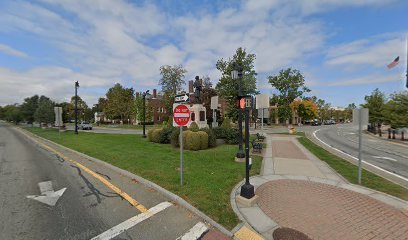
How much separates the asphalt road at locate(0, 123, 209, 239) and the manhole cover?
163 centimetres

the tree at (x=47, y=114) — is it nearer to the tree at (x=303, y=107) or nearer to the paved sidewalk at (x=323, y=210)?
the paved sidewalk at (x=323, y=210)

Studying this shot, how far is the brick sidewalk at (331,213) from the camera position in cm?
428

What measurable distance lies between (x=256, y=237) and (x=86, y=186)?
5.52 metres

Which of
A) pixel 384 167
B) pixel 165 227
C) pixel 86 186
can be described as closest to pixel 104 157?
pixel 86 186

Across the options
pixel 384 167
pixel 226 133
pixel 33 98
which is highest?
pixel 33 98

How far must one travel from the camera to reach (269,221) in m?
4.66

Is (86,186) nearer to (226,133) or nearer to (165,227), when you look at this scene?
(165,227)

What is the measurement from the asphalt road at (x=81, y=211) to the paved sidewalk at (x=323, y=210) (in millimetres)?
1663

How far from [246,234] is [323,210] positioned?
2.36 meters

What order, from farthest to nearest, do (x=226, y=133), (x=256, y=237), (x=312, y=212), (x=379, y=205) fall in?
(x=226, y=133) < (x=379, y=205) < (x=312, y=212) < (x=256, y=237)

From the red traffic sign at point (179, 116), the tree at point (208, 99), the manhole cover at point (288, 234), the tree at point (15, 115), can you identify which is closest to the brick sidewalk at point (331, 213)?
the manhole cover at point (288, 234)

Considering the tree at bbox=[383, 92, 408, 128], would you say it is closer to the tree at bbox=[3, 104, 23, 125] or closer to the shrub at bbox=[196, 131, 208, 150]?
the shrub at bbox=[196, 131, 208, 150]

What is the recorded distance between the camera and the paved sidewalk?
4.33 meters

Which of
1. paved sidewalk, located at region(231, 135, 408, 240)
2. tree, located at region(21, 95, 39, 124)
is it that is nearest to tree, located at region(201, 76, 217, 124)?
paved sidewalk, located at region(231, 135, 408, 240)
